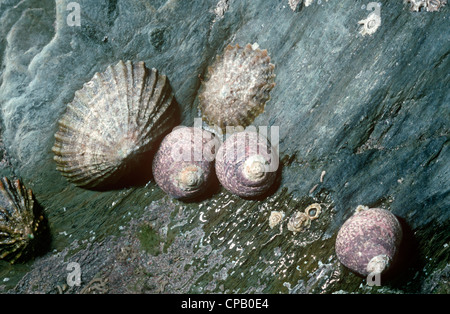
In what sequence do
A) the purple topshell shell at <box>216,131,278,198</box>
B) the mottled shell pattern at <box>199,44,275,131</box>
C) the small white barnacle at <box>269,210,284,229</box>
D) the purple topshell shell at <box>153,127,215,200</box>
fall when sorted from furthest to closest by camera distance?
the small white barnacle at <box>269,210,284,229</box>, the mottled shell pattern at <box>199,44,275,131</box>, the purple topshell shell at <box>153,127,215,200</box>, the purple topshell shell at <box>216,131,278,198</box>

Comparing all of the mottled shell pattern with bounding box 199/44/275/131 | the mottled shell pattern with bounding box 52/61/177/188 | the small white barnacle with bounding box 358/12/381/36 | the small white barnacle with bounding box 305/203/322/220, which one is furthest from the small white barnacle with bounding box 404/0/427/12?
the mottled shell pattern with bounding box 52/61/177/188

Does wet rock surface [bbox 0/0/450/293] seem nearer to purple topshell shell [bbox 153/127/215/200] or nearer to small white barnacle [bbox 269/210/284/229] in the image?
small white barnacle [bbox 269/210/284/229]

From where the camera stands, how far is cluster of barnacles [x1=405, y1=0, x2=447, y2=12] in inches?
128

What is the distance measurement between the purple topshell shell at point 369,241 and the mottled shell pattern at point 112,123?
1996mm

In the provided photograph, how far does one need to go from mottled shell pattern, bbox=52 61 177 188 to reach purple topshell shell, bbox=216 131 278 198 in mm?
669

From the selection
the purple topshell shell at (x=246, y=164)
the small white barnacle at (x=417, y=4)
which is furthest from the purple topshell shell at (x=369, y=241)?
the small white barnacle at (x=417, y=4)

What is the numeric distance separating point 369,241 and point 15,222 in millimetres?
3264

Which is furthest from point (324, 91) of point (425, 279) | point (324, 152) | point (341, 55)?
point (425, 279)

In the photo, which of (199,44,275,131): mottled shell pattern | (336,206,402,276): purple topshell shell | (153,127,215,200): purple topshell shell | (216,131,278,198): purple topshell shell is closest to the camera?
(336,206,402,276): purple topshell shell

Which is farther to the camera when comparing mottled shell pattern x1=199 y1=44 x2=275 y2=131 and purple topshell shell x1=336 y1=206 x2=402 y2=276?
mottled shell pattern x1=199 y1=44 x2=275 y2=131

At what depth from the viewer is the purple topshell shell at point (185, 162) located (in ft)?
11.2

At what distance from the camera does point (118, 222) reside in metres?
3.83

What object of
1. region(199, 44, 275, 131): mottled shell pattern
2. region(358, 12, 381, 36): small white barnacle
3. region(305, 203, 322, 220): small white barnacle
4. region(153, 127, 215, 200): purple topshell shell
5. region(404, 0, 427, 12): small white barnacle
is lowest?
region(305, 203, 322, 220): small white barnacle

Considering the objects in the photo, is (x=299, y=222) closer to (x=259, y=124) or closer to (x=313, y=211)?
(x=313, y=211)
